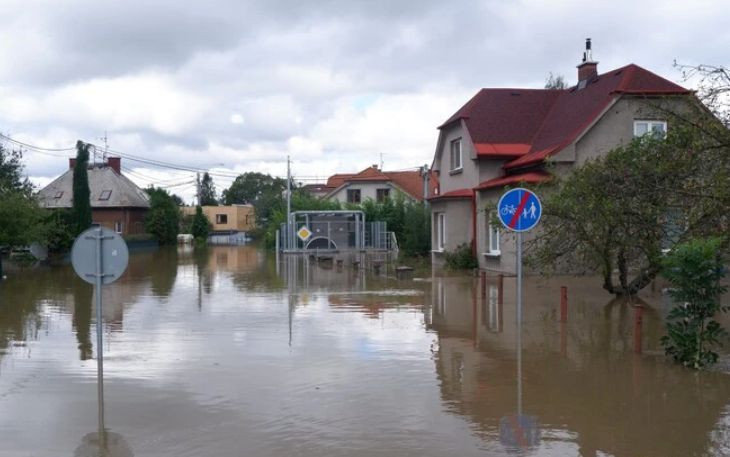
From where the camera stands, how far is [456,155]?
1312 inches

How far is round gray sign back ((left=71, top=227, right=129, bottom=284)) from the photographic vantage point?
7.95 m

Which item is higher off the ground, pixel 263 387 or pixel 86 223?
pixel 86 223

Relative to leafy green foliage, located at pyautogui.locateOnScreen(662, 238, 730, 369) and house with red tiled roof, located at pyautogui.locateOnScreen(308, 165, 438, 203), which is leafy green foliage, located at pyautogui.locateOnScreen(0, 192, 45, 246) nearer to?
leafy green foliage, located at pyautogui.locateOnScreen(662, 238, 730, 369)

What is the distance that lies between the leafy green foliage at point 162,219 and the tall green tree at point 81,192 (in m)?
20.4

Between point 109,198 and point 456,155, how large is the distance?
143 feet

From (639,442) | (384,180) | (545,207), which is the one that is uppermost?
(384,180)

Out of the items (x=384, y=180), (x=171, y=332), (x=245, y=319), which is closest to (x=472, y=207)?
(x=245, y=319)

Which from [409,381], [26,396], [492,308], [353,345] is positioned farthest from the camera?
[492,308]

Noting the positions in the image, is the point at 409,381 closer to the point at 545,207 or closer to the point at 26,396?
the point at 26,396

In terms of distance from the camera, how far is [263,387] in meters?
9.80

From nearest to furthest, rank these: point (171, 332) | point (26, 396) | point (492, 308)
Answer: point (26, 396) → point (171, 332) → point (492, 308)

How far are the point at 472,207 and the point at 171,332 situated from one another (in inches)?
725

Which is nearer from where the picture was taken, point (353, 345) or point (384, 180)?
point (353, 345)

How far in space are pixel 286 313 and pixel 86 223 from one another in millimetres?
35671
